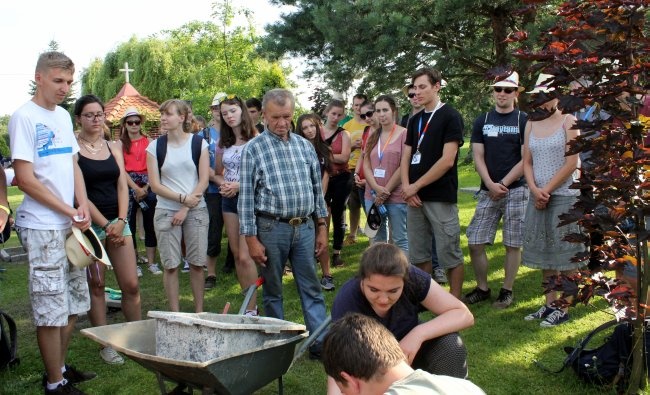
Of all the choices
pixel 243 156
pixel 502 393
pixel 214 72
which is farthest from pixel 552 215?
pixel 214 72

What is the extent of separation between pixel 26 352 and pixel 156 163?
1.79 meters

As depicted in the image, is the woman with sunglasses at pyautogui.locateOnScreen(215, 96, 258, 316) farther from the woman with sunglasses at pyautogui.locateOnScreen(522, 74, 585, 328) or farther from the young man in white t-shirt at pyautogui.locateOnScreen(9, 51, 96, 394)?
the woman with sunglasses at pyautogui.locateOnScreen(522, 74, 585, 328)

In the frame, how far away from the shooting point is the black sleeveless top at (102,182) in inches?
173

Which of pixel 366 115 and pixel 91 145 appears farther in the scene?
pixel 366 115

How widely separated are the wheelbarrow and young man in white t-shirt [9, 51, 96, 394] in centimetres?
73

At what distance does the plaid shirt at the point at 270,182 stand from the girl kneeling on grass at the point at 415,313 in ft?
4.12

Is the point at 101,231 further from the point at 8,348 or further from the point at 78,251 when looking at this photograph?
the point at 8,348

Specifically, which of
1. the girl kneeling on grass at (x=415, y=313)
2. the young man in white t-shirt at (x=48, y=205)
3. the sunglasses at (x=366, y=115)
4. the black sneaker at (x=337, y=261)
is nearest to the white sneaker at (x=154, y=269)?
the black sneaker at (x=337, y=261)

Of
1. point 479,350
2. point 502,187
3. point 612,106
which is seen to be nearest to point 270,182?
point 479,350

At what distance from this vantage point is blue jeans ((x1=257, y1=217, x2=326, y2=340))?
4.18m

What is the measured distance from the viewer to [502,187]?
530 cm

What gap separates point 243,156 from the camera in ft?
13.7

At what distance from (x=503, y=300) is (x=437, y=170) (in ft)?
4.36

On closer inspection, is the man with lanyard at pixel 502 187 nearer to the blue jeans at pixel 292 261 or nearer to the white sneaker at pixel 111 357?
the blue jeans at pixel 292 261
